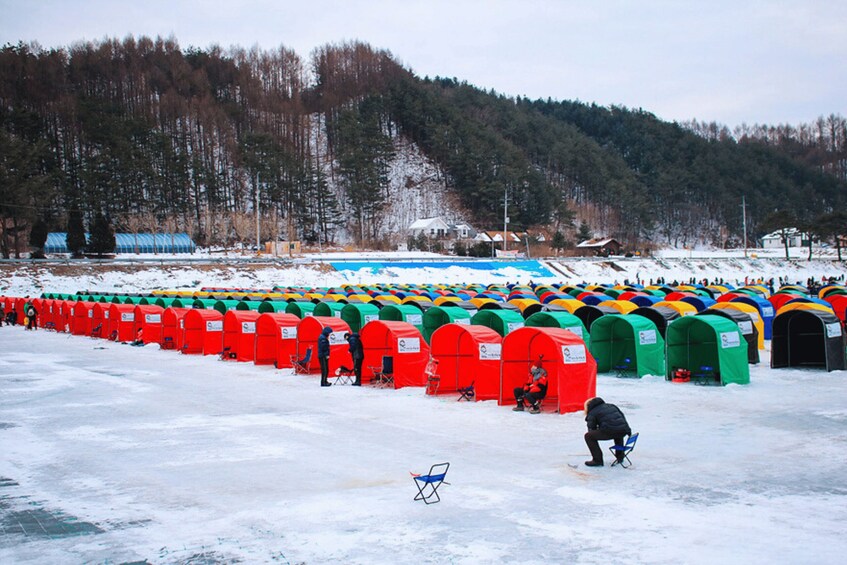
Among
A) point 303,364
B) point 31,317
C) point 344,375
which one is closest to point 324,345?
point 344,375

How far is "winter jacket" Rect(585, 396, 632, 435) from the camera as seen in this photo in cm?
1142

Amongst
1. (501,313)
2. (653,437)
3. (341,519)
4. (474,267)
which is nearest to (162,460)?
(341,519)

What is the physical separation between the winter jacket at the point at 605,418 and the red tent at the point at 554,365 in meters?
4.23

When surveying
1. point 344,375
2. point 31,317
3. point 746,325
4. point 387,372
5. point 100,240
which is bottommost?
point 344,375

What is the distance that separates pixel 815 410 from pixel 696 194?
150 metres

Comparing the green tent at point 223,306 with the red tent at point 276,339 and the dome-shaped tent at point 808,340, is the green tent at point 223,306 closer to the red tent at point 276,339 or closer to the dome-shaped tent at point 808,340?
the red tent at point 276,339

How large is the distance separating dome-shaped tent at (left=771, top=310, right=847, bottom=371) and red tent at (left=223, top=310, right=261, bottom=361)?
53.4ft

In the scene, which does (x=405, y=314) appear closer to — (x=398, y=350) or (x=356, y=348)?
(x=356, y=348)

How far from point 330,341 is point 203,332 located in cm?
823

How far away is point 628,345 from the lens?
21.4 meters

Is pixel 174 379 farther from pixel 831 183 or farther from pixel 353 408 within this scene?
pixel 831 183

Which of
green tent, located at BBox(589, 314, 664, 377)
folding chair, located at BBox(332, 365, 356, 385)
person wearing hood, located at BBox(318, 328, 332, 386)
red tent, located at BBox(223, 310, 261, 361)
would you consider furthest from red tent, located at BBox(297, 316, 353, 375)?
green tent, located at BBox(589, 314, 664, 377)

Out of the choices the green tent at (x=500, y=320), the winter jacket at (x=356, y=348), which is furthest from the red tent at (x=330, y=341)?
the green tent at (x=500, y=320)

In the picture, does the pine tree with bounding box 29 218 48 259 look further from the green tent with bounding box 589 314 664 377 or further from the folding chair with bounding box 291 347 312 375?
the green tent with bounding box 589 314 664 377
